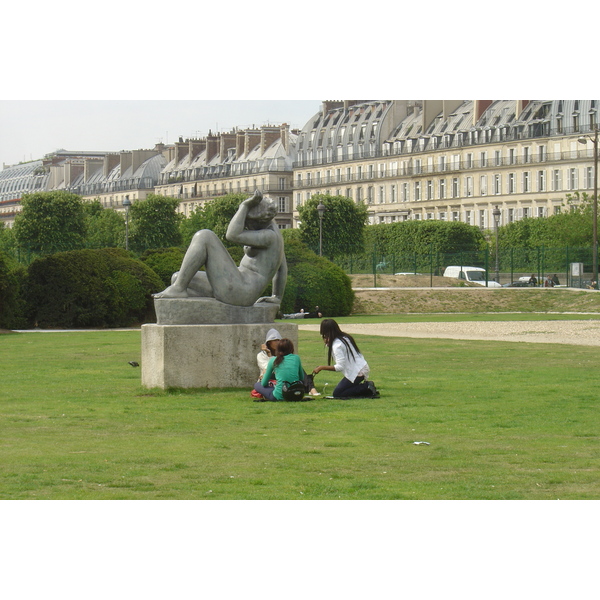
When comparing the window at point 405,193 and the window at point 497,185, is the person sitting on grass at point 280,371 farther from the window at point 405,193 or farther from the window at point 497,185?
the window at point 405,193

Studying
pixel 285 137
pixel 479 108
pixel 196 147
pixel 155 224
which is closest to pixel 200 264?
pixel 155 224

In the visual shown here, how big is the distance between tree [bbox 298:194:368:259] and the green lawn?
73241 mm

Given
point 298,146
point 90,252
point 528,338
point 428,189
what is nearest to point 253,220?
point 528,338

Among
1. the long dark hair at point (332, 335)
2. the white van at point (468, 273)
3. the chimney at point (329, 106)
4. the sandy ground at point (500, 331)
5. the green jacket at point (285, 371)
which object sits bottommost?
the sandy ground at point (500, 331)

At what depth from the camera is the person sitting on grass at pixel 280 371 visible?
521 inches

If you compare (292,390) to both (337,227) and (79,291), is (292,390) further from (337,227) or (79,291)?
(337,227)

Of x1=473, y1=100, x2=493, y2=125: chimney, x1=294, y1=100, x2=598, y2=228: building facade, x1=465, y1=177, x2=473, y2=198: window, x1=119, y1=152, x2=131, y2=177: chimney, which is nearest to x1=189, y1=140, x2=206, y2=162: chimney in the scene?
x1=119, y1=152, x2=131, y2=177: chimney

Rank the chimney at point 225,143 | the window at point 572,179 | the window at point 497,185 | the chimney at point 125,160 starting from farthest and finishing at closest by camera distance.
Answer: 1. the chimney at point 125,160
2. the chimney at point 225,143
3. the window at point 497,185
4. the window at point 572,179

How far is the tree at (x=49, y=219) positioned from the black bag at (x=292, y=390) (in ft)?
242

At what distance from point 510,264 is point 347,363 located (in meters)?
55.4

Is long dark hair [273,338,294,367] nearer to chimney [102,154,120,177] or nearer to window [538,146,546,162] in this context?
window [538,146,546,162]

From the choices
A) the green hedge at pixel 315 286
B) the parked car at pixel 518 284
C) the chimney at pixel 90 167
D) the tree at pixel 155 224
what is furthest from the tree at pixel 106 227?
the green hedge at pixel 315 286

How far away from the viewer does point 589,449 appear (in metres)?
9.69

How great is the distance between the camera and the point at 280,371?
→ 13328 mm
